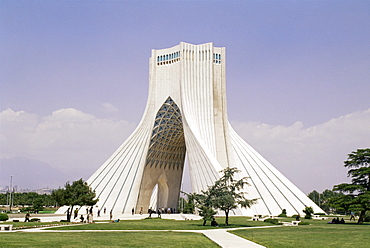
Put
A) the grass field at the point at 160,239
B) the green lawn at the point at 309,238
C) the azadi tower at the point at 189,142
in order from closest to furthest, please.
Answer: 1. the grass field at the point at 160,239
2. the green lawn at the point at 309,238
3. the azadi tower at the point at 189,142

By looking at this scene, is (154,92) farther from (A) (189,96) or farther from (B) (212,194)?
(B) (212,194)

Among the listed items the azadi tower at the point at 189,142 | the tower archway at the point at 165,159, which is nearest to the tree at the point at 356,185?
the azadi tower at the point at 189,142

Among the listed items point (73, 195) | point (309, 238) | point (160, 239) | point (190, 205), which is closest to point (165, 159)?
point (190, 205)

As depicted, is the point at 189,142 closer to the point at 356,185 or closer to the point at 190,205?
the point at 190,205

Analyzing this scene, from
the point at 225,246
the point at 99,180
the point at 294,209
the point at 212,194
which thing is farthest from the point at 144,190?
the point at 225,246

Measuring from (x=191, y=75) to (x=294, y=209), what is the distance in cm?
1508

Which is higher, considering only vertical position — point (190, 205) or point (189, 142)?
point (189, 142)

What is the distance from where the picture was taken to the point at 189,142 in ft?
118

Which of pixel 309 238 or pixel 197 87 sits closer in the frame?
pixel 309 238

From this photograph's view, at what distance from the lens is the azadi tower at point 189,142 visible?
108 feet

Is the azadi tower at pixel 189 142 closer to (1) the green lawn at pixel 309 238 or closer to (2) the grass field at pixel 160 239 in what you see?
(1) the green lawn at pixel 309 238

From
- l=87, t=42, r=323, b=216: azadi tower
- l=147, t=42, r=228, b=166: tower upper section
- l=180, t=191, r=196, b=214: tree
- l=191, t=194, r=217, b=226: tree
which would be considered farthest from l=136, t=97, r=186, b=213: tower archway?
l=191, t=194, r=217, b=226: tree

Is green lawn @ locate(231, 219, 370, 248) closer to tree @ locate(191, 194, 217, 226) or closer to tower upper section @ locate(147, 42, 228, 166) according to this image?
→ tree @ locate(191, 194, 217, 226)

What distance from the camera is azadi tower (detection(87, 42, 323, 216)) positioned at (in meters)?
32.8
